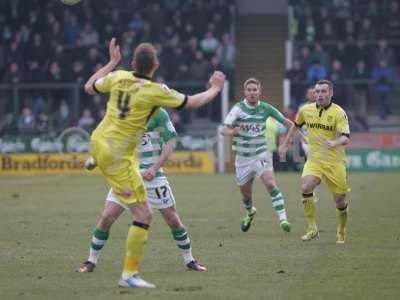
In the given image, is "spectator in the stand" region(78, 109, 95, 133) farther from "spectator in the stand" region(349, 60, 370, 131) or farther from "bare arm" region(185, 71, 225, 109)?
"bare arm" region(185, 71, 225, 109)

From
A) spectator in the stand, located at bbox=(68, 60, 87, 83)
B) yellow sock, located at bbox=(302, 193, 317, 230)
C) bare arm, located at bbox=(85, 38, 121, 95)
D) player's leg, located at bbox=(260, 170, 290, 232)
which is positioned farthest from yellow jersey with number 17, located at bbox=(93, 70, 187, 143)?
spectator in the stand, located at bbox=(68, 60, 87, 83)

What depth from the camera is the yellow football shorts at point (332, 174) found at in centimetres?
1502

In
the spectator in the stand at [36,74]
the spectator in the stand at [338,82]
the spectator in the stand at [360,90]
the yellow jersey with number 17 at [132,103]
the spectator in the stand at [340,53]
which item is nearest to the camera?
the yellow jersey with number 17 at [132,103]

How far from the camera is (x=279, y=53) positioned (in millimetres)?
37438

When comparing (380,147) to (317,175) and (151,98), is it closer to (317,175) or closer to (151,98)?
(317,175)

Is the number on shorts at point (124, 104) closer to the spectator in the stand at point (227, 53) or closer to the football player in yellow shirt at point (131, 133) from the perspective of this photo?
the football player in yellow shirt at point (131, 133)

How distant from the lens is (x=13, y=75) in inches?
1388

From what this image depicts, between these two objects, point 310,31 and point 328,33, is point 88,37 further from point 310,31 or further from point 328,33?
point 328,33

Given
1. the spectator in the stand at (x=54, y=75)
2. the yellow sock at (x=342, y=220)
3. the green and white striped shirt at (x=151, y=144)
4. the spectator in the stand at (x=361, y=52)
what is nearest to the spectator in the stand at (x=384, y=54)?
the spectator in the stand at (x=361, y=52)

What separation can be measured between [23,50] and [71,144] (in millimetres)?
5210

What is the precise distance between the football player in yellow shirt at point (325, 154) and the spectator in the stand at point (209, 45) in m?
20.3

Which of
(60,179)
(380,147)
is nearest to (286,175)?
(380,147)

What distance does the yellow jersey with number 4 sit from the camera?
15008 mm

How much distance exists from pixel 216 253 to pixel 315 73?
21.2 metres
